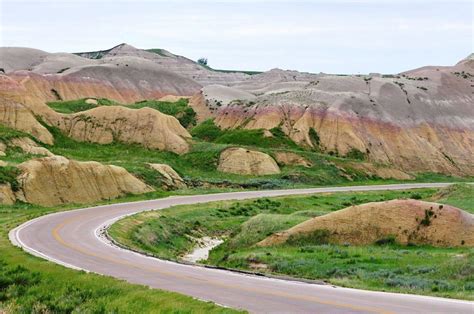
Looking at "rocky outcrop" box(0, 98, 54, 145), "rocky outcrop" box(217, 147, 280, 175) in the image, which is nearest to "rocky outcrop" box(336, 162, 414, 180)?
"rocky outcrop" box(217, 147, 280, 175)

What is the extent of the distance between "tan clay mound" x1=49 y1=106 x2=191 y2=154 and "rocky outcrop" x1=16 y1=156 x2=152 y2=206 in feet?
102

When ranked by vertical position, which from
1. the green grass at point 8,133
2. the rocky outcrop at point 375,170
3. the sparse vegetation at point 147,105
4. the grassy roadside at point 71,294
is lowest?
the rocky outcrop at point 375,170

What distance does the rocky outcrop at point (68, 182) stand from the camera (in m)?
58.8

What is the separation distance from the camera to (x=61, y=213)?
5022 centimetres

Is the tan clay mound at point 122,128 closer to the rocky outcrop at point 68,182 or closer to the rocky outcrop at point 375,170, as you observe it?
the rocky outcrop at point 375,170

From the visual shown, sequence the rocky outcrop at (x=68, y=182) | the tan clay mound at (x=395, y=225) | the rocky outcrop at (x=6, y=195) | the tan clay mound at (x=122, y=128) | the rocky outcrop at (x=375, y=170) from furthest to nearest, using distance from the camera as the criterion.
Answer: the rocky outcrop at (x=375, y=170) < the tan clay mound at (x=122, y=128) < the rocky outcrop at (x=68, y=182) < the rocky outcrop at (x=6, y=195) < the tan clay mound at (x=395, y=225)

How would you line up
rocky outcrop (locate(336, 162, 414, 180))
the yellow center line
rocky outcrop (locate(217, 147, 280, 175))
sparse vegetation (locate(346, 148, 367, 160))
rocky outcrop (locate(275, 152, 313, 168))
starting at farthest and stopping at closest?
1. sparse vegetation (locate(346, 148, 367, 160))
2. rocky outcrop (locate(336, 162, 414, 180))
3. rocky outcrop (locate(275, 152, 313, 168))
4. rocky outcrop (locate(217, 147, 280, 175))
5. the yellow center line

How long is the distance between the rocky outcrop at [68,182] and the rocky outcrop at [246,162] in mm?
25346

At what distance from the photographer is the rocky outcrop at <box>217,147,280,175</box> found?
299ft

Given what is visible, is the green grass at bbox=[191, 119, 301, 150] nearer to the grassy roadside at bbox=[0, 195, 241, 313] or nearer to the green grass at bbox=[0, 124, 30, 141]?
the green grass at bbox=[0, 124, 30, 141]

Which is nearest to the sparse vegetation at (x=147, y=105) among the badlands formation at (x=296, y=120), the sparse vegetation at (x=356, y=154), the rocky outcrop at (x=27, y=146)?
the badlands formation at (x=296, y=120)

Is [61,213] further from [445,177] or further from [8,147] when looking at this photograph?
[445,177]

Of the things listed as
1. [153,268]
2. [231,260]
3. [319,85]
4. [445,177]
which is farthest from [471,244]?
[319,85]

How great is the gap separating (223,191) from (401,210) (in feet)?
131
